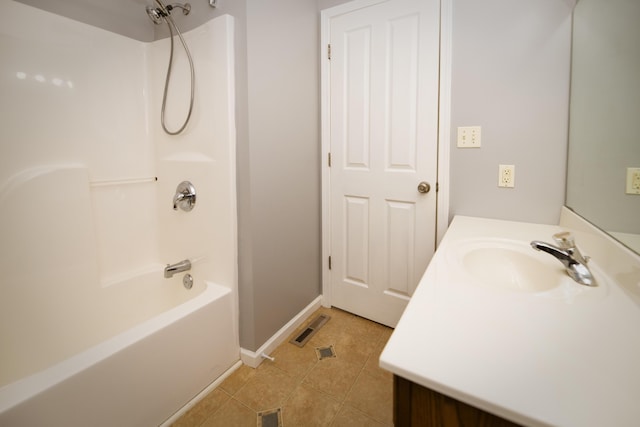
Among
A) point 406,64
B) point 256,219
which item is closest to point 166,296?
point 256,219

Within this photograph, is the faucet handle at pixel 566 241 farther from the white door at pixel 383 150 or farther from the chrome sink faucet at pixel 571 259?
the white door at pixel 383 150

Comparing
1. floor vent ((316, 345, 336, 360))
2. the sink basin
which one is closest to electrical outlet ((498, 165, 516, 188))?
the sink basin

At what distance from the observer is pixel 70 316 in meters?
1.46

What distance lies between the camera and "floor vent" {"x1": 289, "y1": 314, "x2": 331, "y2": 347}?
6.03 feet

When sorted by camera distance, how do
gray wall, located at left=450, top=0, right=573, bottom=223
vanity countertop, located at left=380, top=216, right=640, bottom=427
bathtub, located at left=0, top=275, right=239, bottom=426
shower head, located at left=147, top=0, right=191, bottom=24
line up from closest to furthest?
vanity countertop, located at left=380, top=216, right=640, bottom=427 < bathtub, located at left=0, top=275, right=239, bottom=426 < gray wall, located at left=450, top=0, right=573, bottom=223 < shower head, located at left=147, top=0, right=191, bottom=24

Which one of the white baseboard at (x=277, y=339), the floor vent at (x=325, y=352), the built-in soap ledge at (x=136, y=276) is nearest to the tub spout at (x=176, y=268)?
the built-in soap ledge at (x=136, y=276)

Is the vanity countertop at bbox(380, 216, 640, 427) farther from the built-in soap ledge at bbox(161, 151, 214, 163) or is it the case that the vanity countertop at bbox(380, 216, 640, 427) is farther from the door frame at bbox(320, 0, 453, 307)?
the built-in soap ledge at bbox(161, 151, 214, 163)

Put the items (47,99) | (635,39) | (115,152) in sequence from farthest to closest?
(115,152)
(47,99)
(635,39)

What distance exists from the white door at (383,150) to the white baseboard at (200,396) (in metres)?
0.88

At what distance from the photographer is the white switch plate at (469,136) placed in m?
1.58

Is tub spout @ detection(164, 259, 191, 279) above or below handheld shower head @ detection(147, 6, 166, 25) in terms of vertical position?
below

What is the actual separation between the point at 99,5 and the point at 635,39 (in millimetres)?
2253

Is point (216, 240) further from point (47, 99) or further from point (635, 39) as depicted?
point (635, 39)

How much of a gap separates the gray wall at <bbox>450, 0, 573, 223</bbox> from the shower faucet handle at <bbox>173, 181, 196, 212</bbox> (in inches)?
57.6
